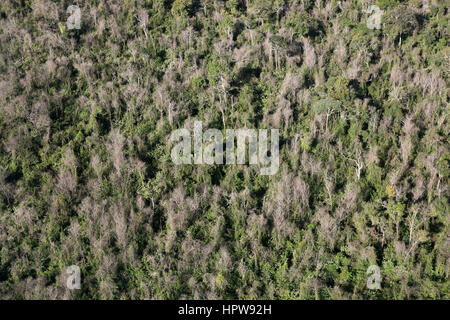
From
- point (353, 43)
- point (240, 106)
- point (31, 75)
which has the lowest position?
point (240, 106)

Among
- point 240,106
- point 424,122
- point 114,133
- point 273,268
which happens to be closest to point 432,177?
point 424,122

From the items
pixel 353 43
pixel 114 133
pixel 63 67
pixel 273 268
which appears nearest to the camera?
pixel 273 268

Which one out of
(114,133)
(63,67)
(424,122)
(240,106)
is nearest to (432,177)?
→ (424,122)

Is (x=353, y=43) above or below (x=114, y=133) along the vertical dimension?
above

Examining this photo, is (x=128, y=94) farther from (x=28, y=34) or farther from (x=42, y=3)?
(x=42, y=3)
